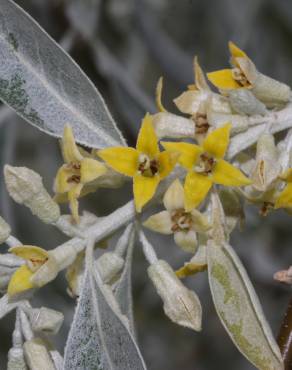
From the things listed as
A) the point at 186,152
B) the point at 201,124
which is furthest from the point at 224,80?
the point at 186,152

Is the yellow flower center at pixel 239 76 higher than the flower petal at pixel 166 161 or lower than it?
higher

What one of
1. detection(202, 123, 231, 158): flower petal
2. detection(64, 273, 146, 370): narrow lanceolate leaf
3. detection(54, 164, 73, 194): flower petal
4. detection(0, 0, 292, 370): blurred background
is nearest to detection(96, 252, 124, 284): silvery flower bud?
detection(64, 273, 146, 370): narrow lanceolate leaf

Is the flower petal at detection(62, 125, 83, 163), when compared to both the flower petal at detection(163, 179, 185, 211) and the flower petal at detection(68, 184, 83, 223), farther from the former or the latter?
the flower petal at detection(163, 179, 185, 211)

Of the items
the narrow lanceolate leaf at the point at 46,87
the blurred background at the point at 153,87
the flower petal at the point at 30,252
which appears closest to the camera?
the flower petal at the point at 30,252

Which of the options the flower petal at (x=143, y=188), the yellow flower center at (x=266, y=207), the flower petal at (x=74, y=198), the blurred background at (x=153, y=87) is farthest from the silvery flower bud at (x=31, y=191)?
the blurred background at (x=153, y=87)

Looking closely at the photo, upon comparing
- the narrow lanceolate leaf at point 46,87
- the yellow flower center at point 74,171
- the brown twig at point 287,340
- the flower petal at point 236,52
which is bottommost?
the brown twig at point 287,340

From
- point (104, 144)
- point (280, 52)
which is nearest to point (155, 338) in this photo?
point (280, 52)

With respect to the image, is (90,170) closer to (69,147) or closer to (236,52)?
(69,147)

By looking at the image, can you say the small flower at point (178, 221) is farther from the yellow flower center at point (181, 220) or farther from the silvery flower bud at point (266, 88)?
the silvery flower bud at point (266, 88)
